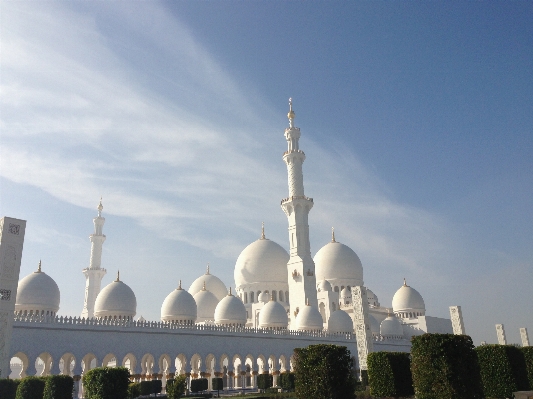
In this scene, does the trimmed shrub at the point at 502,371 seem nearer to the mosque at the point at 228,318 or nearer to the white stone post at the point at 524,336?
the mosque at the point at 228,318

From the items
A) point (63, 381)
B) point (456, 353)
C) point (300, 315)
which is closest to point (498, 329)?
point (300, 315)

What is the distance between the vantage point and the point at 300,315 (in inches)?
1495

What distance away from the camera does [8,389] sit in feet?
59.5

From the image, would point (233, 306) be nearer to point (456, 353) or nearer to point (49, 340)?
point (49, 340)

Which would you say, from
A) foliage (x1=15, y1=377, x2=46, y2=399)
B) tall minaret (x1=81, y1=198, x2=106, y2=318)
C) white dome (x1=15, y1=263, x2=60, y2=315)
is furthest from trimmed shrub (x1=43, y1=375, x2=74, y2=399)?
tall minaret (x1=81, y1=198, x2=106, y2=318)

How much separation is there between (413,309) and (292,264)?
16828 millimetres

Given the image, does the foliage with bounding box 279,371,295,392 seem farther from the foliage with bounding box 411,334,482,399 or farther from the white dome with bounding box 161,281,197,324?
the foliage with bounding box 411,334,482,399

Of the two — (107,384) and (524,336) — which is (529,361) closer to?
(107,384)

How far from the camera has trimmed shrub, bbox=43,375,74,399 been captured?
674 inches

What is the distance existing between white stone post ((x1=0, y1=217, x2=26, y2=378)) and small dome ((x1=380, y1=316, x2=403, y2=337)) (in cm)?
3185

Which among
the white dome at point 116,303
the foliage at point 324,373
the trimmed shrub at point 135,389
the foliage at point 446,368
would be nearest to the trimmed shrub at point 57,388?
the trimmed shrub at point 135,389

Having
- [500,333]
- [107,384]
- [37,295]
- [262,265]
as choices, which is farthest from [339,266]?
→ [107,384]

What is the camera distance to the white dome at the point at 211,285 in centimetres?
4744

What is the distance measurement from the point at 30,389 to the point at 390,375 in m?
12.6
